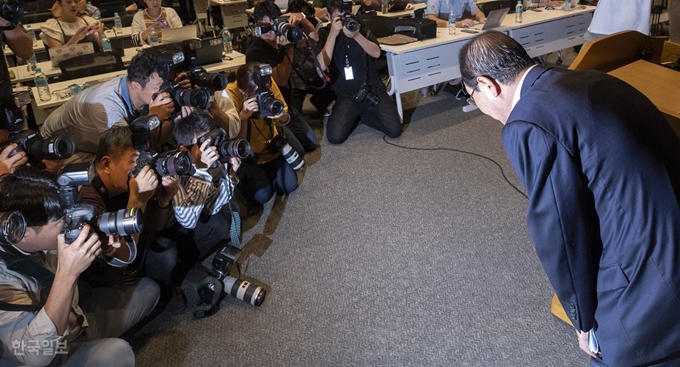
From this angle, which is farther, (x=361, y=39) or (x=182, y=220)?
(x=361, y=39)

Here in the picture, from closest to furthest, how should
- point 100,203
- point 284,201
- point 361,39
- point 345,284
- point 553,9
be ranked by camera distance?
point 100,203, point 345,284, point 284,201, point 361,39, point 553,9

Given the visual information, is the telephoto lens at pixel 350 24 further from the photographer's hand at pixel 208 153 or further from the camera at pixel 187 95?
the photographer's hand at pixel 208 153

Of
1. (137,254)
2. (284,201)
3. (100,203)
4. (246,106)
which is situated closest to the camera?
(100,203)

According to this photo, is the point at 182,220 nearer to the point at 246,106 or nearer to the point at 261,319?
the point at 261,319

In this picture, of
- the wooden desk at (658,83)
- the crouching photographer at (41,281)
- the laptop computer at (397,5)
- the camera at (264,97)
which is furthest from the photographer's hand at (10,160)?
the laptop computer at (397,5)

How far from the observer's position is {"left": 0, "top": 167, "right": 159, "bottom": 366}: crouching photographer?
149 cm

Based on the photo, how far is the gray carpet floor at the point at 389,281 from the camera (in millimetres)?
1953

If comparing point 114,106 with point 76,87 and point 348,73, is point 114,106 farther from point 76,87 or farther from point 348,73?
point 348,73

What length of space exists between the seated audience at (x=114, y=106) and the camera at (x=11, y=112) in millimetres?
389

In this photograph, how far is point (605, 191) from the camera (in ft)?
3.82

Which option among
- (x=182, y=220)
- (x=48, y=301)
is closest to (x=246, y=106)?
(x=182, y=220)

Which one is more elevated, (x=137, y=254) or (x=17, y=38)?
(x=17, y=38)

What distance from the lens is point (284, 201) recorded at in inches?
118

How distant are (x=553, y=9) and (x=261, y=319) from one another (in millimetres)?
3925
